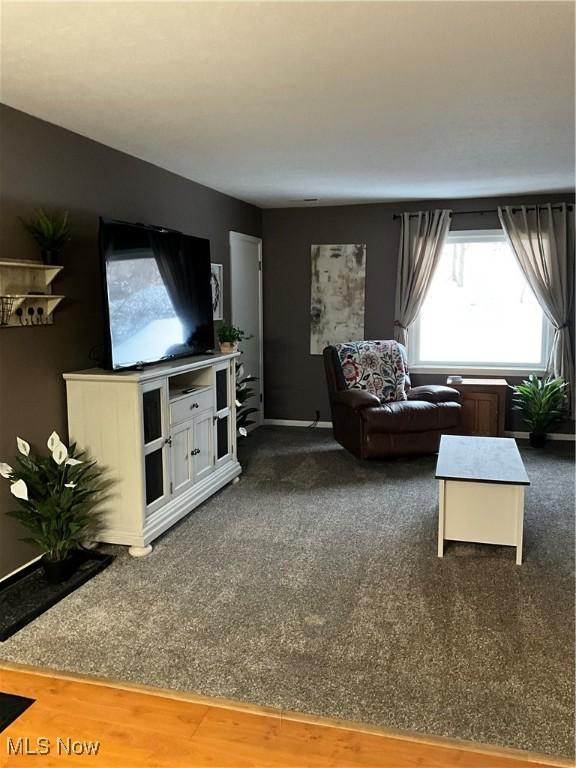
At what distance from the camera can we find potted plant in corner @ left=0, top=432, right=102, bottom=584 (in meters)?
3.03

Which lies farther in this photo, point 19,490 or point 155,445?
point 155,445

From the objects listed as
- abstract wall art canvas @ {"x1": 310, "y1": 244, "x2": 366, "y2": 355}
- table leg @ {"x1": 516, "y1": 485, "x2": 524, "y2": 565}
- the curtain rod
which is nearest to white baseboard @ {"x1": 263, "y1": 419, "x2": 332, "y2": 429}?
abstract wall art canvas @ {"x1": 310, "y1": 244, "x2": 366, "y2": 355}

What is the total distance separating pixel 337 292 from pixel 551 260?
2.07m

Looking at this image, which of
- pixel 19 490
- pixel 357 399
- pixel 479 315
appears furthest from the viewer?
pixel 479 315

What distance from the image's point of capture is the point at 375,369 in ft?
18.7

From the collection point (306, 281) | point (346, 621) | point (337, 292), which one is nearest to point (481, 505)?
point (346, 621)

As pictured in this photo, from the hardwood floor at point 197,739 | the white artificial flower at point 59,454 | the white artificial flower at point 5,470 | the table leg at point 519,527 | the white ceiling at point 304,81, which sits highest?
the white ceiling at point 304,81

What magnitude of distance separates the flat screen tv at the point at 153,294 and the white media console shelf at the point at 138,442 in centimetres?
15

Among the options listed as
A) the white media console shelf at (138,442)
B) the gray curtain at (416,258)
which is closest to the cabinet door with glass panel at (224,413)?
the white media console shelf at (138,442)

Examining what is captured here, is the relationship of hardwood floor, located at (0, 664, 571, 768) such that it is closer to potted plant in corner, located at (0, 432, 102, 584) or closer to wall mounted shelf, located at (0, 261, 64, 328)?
potted plant in corner, located at (0, 432, 102, 584)

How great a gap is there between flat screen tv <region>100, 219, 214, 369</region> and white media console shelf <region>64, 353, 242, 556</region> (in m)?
0.15

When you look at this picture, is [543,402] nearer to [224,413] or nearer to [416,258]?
[416,258]

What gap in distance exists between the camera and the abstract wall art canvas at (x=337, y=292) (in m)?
6.43

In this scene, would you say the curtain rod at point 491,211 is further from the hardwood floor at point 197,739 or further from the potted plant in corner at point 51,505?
the hardwood floor at point 197,739
